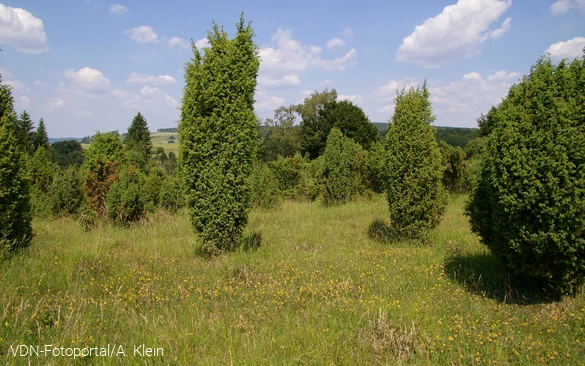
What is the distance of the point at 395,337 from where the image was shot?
11.2ft

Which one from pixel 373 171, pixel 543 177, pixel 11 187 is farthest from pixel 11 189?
pixel 373 171

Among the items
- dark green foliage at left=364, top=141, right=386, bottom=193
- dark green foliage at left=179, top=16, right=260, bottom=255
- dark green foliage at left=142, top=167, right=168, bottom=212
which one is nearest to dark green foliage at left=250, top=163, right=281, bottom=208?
dark green foliage at left=142, top=167, right=168, bottom=212

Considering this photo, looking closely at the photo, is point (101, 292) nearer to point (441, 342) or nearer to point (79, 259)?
point (79, 259)

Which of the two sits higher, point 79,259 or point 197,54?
point 197,54

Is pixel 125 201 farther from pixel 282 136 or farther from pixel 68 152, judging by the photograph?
pixel 68 152

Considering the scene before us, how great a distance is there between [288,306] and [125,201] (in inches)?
298

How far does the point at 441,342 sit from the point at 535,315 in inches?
57.7

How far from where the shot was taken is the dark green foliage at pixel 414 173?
7176 millimetres

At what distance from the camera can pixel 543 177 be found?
4.16 metres

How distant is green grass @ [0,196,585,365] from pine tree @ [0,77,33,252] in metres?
0.40

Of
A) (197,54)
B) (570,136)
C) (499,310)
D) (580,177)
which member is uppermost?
(197,54)

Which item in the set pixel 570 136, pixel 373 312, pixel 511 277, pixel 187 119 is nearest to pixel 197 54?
pixel 187 119

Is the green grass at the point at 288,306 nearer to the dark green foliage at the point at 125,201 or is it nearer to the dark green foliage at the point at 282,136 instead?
the dark green foliage at the point at 125,201

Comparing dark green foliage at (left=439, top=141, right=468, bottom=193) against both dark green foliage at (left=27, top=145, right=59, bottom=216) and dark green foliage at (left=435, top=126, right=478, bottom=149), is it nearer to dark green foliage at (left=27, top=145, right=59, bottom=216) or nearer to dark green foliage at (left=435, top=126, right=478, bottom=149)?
dark green foliage at (left=435, top=126, right=478, bottom=149)
